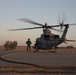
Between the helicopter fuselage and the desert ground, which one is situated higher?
the helicopter fuselage

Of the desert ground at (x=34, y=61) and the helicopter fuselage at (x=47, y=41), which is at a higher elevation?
the helicopter fuselage at (x=47, y=41)

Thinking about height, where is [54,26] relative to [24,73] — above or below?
above

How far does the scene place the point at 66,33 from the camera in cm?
4438

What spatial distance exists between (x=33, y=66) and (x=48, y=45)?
86.4 ft

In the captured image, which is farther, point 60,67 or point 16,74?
point 60,67

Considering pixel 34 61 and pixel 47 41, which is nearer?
pixel 34 61

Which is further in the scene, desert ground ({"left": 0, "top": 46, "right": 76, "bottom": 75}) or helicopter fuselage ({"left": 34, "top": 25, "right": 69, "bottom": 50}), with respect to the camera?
helicopter fuselage ({"left": 34, "top": 25, "right": 69, "bottom": 50})

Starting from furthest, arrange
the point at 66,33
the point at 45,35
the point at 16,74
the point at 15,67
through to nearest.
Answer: the point at 66,33, the point at 45,35, the point at 15,67, the point at 16,74

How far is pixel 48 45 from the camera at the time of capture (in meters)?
40.9


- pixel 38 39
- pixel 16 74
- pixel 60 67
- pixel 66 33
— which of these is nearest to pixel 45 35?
pixel 38 39

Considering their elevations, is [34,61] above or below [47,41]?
below

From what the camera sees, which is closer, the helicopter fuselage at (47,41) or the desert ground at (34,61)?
the desert ground at (34,61)

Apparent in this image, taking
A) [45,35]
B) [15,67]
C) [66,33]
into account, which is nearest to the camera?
[15,67]

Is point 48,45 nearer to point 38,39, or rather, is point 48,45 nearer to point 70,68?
point 38,39
